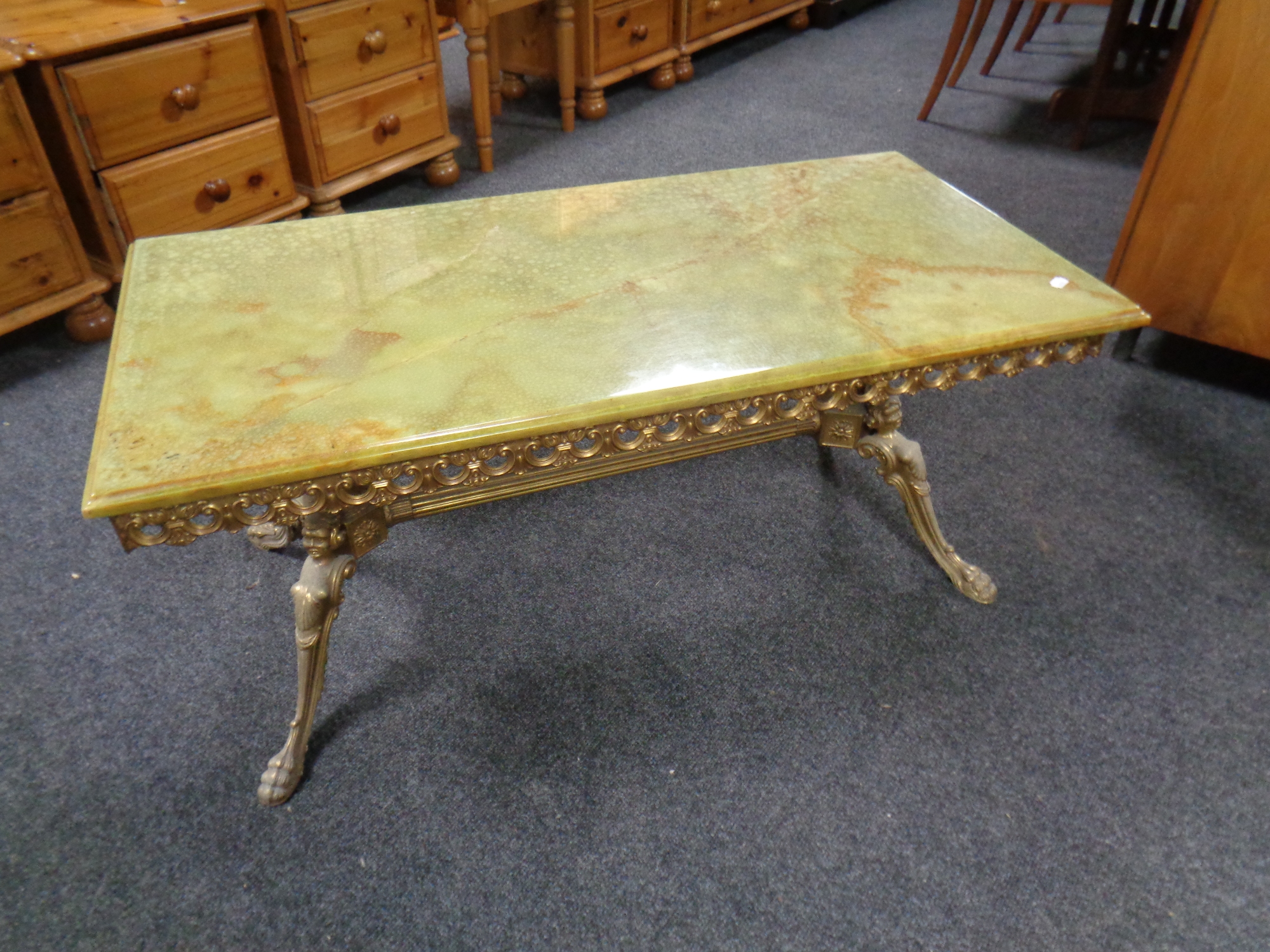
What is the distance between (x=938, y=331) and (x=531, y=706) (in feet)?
2.51

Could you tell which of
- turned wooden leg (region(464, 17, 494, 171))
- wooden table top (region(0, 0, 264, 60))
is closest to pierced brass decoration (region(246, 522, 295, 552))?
wooden table top (region(0, 0, 264, 60))

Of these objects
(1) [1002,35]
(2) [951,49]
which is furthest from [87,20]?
(1) [1002,35]

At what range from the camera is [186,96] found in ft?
6.40

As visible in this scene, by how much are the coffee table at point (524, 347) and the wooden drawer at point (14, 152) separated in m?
0.72

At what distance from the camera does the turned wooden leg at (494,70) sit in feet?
10.2

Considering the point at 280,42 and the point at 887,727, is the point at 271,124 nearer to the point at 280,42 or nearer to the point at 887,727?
the point at 280,42

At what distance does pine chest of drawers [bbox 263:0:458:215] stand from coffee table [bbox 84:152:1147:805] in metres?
1.05

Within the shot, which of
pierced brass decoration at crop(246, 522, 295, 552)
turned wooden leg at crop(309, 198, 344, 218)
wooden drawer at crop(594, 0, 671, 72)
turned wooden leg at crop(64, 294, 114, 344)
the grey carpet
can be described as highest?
wooden drawer at crop(594, 0, 671, 72)

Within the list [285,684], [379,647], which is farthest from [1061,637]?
[285,684]

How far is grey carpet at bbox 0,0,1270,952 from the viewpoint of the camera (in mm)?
1094

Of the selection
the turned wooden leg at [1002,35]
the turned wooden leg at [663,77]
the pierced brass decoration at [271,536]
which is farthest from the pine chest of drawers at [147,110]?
the turned wooden leg at [1002,35]

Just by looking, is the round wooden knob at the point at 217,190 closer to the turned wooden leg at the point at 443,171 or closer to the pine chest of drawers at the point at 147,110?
the pine chest of drawers at the point at 147,110

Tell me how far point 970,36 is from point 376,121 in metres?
2.18

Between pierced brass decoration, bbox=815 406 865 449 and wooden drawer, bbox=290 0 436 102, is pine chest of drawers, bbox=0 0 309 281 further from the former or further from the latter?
pierced brass decoration, bbox=815 406 865 449
